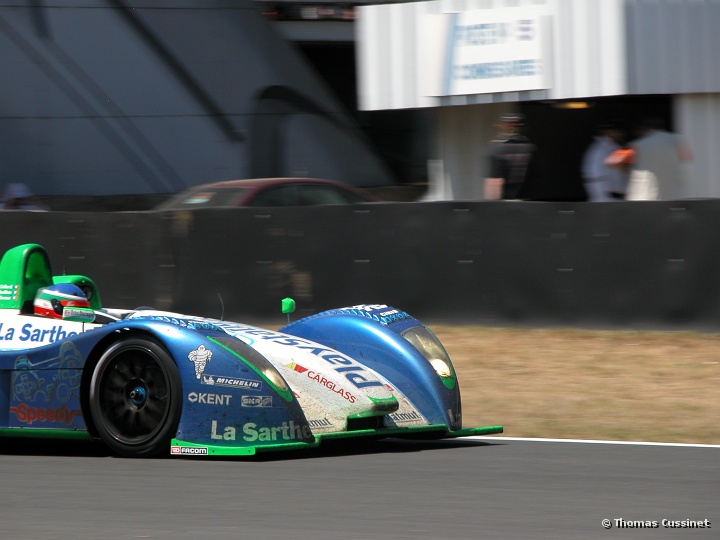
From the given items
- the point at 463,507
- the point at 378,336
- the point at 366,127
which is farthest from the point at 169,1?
the point at 463,507

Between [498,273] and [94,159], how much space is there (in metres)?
13.4

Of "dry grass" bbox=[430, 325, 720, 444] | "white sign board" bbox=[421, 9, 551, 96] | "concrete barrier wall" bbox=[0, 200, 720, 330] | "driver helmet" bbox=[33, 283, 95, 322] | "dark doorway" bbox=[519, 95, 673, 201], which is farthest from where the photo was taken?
"dark doorway" bbox=[519, 95, 673, 201]

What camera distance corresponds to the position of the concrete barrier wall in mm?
10617

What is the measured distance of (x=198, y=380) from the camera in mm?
6336

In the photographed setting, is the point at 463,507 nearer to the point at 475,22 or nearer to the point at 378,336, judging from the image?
the point at 378,336

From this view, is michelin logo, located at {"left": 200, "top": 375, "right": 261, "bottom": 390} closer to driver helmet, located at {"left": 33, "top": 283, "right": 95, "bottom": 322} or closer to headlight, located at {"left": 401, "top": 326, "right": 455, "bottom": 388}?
driver helmet, located at {"left": 33, "top": 283, "right": 95, "bottom": 322}

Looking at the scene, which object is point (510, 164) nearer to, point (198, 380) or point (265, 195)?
point (265, 195)

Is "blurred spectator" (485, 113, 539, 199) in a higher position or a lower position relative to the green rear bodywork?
higher

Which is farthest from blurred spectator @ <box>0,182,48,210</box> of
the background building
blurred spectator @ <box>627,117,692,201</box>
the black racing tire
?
the black racing tire

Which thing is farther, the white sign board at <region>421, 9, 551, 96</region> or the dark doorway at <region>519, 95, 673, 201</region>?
the dark doorway at <region>519, 95, 673, 201</region>

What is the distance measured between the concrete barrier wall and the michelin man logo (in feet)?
16.9

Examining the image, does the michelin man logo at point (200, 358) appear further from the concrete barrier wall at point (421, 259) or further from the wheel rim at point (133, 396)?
the concrete barrier wall at point (421, 259)

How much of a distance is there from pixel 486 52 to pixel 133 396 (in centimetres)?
924

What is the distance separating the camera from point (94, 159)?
23094 millimetres
